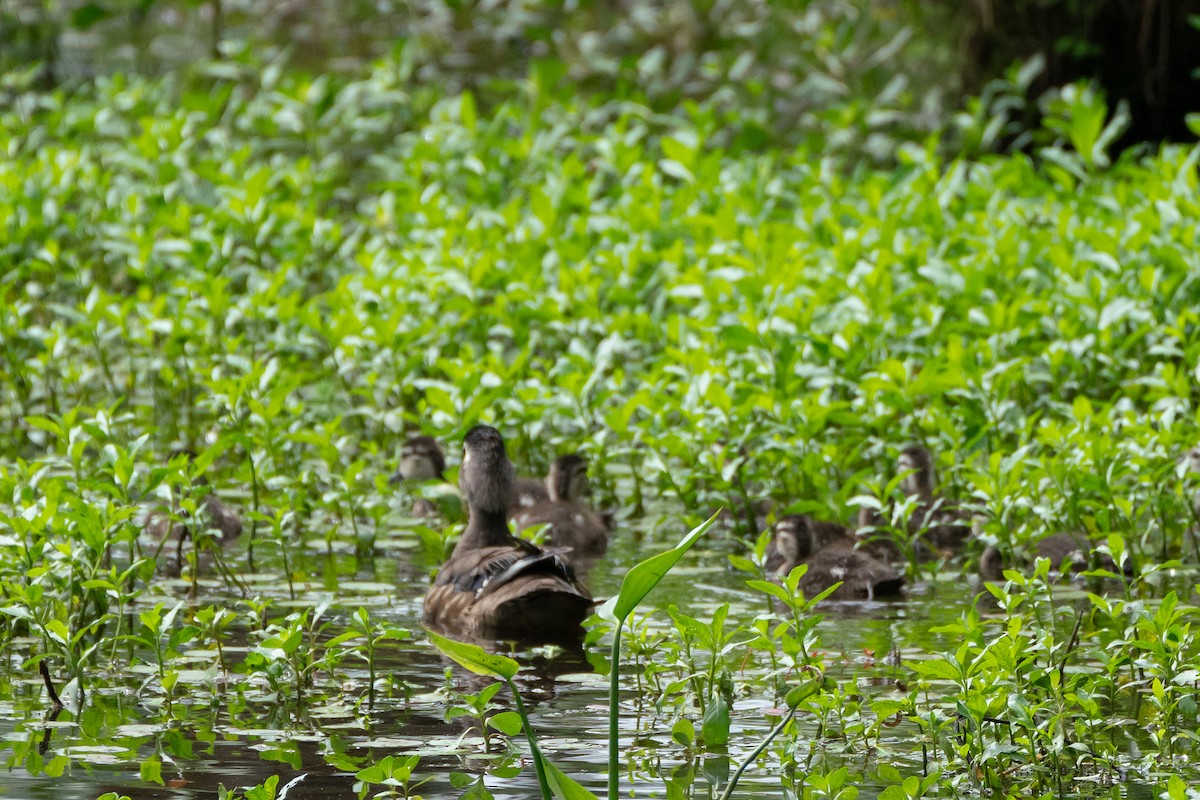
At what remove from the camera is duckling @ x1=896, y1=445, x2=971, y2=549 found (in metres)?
6.21

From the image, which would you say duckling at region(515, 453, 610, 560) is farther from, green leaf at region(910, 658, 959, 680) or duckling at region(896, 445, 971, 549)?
green leaf at region(910, 658, 959, 680)

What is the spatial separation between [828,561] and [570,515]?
1.03 m

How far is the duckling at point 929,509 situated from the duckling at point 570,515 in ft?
3.69

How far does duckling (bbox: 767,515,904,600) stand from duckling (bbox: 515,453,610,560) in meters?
0.64

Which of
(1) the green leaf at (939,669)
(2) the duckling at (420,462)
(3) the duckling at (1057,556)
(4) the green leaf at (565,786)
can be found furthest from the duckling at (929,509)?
(4) the green leaf at (565,786)

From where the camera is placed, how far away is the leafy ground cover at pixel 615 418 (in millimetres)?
4039

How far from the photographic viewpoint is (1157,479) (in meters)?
5.50

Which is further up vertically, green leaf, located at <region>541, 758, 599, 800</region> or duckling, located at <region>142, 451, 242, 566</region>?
duckling, located at <region>142, 451, 242, 566</region>

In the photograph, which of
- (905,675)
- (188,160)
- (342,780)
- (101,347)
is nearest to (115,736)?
(342,780)

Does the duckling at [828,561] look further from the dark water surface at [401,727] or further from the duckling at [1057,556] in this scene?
the duckling at [1057,556]

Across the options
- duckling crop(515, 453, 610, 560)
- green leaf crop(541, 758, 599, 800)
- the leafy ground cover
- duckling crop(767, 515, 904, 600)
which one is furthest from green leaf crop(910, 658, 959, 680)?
→ duckling crop(515, 453, 610, 560)

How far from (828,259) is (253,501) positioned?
3.34m

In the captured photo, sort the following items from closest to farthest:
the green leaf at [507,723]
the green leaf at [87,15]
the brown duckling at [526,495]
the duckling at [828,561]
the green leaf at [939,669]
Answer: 1. the green leaf at [507,723]
2. the green leaf at [939,669]
3. the duckling at [828,561]
4. the brown duckling at [526,495]
5. the green leaf at [87,15]

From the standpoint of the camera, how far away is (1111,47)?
Answer: 1273 cm
